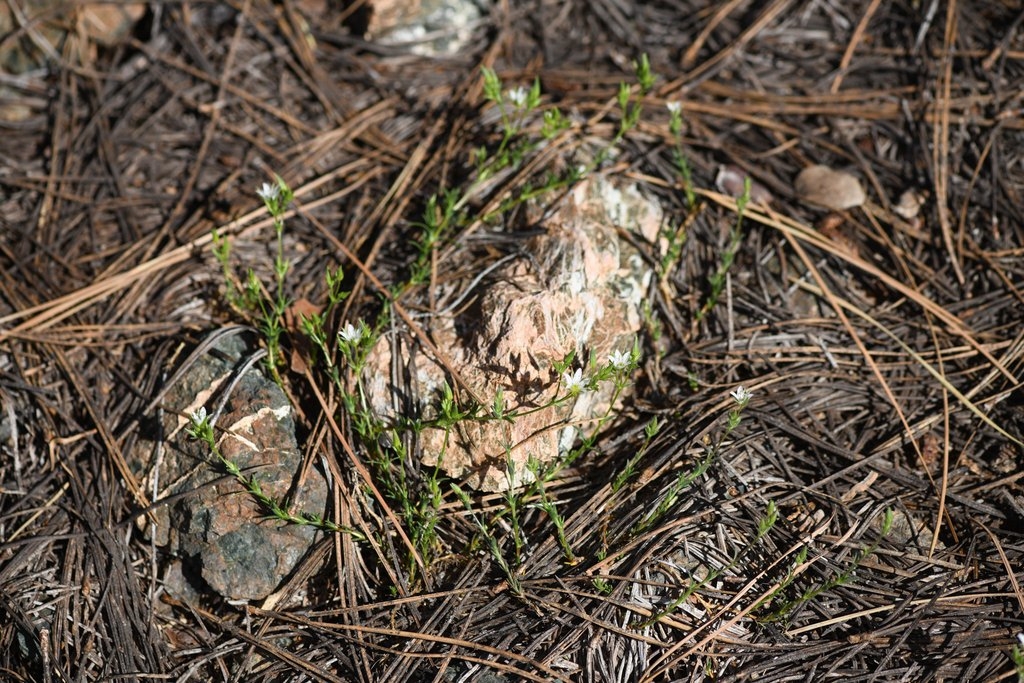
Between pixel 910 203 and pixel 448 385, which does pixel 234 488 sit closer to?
pixel 448 385

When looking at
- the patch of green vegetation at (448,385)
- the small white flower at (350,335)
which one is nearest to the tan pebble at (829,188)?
the patch of green vegetation at (448,385)

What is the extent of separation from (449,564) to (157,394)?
128cm

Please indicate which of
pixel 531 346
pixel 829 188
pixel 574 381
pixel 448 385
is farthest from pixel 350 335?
pixel 829 188

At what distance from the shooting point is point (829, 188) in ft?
11.0

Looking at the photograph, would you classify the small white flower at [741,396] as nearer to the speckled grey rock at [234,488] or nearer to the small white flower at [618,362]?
the small white flower at [618,362]

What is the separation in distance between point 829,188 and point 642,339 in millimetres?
1134

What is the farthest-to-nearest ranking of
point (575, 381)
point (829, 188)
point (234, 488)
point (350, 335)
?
point (829, 188) < point (234, 488) < point (350, 335) < point (575, 381)

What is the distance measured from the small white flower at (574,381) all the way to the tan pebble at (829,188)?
1482 millimetres

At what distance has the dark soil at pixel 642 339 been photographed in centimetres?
246

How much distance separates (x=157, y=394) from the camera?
2881 mm

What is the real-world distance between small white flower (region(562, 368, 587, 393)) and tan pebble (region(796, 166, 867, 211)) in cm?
148

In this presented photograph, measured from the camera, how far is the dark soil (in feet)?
8.05

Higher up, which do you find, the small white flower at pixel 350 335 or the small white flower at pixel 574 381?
the small white flower at pixel 350 335

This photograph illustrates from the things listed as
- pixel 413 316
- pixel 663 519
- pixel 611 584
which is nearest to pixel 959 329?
pixel 663 519
